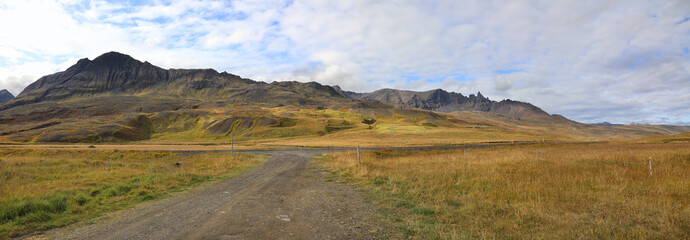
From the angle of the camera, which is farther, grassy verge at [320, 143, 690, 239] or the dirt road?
the dirt road

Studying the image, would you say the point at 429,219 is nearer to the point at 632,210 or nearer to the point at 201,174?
the point at 632,210

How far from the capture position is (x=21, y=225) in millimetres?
8734

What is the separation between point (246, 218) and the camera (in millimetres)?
9023

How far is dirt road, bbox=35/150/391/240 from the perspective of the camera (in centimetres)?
769

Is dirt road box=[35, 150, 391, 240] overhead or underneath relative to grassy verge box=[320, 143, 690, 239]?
Answer: underneath

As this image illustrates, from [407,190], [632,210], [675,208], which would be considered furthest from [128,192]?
[675,208]

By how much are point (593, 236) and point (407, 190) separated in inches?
267

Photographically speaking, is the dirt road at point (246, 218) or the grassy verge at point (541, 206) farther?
the dirt road at point (246, 218)

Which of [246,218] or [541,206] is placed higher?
[541,206]

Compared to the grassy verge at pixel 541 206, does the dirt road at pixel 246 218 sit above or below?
below

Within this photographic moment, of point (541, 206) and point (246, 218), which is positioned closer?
point (541, 206)

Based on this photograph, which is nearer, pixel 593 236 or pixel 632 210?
pixel 593 236

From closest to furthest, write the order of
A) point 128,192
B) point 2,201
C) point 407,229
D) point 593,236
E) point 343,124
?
point 593,236 → point 407,229 → point 2,201 → point 128,192 → point 343,124

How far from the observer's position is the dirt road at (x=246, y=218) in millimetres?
7691
